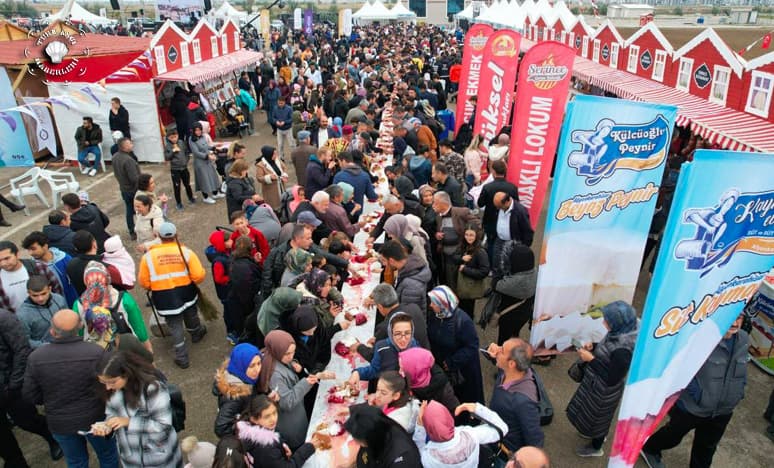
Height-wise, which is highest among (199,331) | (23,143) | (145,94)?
(145,94)

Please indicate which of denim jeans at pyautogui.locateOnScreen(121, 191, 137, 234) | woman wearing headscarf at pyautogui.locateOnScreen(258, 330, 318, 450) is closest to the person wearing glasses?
woman wearing headscarf at pyautogui.locateOnScreen(258, 330, 318, 450)

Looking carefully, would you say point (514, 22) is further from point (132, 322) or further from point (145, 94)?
point (132, 322)

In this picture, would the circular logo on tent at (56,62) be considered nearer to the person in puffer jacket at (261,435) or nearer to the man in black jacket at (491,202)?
the man in black jacket at (491,202)

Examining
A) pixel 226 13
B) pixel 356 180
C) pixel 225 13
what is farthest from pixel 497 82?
pixel 225 13

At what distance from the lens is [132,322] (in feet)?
14.3

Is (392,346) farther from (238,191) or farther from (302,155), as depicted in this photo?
(302,155)

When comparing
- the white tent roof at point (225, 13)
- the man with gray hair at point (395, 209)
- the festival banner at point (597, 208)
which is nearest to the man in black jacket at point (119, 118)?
the man with gray hair at point (395, 209)

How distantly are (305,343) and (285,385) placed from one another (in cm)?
57

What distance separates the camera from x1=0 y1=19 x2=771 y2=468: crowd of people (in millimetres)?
3023

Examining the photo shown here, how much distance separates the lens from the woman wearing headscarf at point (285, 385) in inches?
130

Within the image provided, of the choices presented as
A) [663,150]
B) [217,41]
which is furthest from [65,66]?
[663,150]

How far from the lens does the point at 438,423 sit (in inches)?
106

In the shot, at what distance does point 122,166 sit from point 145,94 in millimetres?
4552

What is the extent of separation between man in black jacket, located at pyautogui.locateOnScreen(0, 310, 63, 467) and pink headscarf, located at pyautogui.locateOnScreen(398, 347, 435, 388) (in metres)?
2.70
